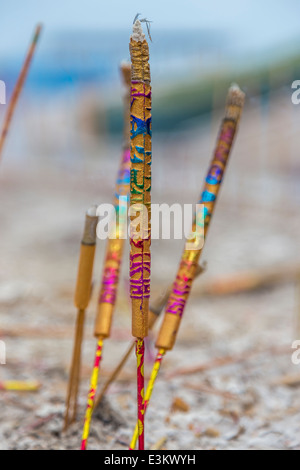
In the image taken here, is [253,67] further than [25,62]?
Yes

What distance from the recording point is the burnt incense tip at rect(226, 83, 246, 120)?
46.9 inches

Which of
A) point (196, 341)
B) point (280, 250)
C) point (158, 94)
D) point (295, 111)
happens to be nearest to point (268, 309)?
point (196, 341)

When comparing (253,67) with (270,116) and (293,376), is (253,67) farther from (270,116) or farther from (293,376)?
(293,376)

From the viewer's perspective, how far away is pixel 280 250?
429 cm

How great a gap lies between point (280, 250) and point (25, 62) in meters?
3.22

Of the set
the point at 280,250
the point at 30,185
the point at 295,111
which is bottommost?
the point at 280,250

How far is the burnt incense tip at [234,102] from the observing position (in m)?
1.19

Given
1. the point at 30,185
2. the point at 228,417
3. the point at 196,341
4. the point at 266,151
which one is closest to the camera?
the point at 228,417

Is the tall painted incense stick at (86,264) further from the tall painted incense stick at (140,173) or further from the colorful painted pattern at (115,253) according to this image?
the tall painted incense stick at (140,173)

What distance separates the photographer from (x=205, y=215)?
123 centimetres

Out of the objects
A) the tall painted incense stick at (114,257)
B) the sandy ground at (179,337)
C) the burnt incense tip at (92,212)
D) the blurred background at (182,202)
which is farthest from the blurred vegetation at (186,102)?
the burnt incense tip at (92,212)

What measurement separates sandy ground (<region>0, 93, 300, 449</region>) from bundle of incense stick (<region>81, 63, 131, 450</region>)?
0.14m

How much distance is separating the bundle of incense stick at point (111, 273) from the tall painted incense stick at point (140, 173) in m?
0.21

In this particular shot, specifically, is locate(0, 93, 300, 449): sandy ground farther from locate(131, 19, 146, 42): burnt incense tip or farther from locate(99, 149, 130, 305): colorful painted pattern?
locate(131, 19, 146, 42): burnt incense tip
